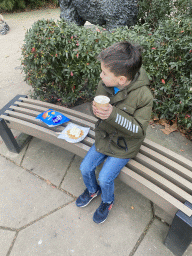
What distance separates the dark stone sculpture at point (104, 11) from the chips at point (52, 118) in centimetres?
224

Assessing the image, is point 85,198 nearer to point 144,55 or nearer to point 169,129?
point 169,129

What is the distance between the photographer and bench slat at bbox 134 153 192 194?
169cm

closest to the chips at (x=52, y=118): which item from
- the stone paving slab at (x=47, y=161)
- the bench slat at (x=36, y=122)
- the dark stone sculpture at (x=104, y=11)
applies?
the bench slat at (x=36, y=122)

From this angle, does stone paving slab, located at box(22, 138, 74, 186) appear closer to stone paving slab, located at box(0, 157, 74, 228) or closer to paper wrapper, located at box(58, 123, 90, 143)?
stone paving slab, located at box(0, 157, 74, 228)

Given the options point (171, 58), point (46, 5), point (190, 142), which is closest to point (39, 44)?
point (171, 58)

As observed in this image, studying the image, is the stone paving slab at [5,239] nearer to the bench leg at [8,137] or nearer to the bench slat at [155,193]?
the bench leg at [8,137]

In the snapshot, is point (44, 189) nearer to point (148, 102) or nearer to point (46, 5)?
point (148, 102)

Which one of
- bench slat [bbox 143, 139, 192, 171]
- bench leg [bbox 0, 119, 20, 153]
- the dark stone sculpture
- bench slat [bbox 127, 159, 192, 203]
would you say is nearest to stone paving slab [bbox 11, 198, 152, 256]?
bench slat [bbox 127, 159, 192, 203]

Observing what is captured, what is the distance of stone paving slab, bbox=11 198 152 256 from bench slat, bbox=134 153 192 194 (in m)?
0.62

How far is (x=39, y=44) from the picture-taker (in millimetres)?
2768

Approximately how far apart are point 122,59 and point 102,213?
1.50 metres

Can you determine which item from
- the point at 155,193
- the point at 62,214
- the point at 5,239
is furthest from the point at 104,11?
the point at 5,239

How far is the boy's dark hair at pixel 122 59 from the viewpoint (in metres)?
1.54

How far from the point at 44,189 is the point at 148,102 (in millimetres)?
1626
